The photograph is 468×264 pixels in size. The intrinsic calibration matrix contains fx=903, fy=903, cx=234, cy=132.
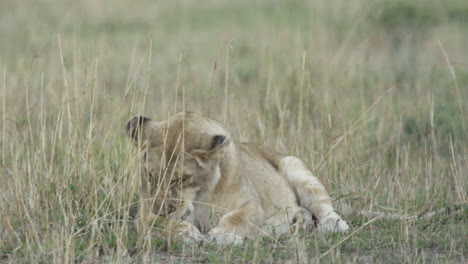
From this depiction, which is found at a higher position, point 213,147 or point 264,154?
point 213,147

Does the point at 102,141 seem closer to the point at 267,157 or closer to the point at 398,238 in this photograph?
the point at 267,157

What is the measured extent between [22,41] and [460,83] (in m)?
8.00

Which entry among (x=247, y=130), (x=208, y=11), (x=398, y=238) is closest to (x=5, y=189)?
(x=247, y=130)

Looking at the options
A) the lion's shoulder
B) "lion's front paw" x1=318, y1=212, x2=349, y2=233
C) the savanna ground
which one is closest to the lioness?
"lion's front paw" x1=318, y1=212, x2=349, y2=233

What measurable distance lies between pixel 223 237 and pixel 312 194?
139 cm

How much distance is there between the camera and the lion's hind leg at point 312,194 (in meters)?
6.61

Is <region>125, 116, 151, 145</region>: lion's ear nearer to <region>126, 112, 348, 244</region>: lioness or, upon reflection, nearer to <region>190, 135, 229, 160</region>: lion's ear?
<region>126, 112, 348, 244</region>: lioness

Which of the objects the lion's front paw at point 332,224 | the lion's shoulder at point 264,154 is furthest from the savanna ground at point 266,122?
the lion's shoulder at point 264,154

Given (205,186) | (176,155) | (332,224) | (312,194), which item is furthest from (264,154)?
(176,155)

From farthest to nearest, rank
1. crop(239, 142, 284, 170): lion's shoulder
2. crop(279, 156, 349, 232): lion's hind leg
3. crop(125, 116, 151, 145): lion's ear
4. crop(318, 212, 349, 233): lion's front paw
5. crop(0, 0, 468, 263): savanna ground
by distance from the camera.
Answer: crop(239, 142, 284, 170): lion's shoulder → crop(279, 156, 349, 232): lion's hind leg → crop(318, 212, 349, 233): lion's front paw → crop(125, 116, 151, 145): lion's ear → crop(0, 0, 468, 263): savanna ground

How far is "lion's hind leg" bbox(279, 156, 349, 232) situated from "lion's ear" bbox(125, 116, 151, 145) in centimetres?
145

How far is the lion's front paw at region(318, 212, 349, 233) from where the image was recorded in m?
6.45

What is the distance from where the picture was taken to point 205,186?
619 centimetres

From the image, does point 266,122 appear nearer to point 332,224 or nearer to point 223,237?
point 332,224
